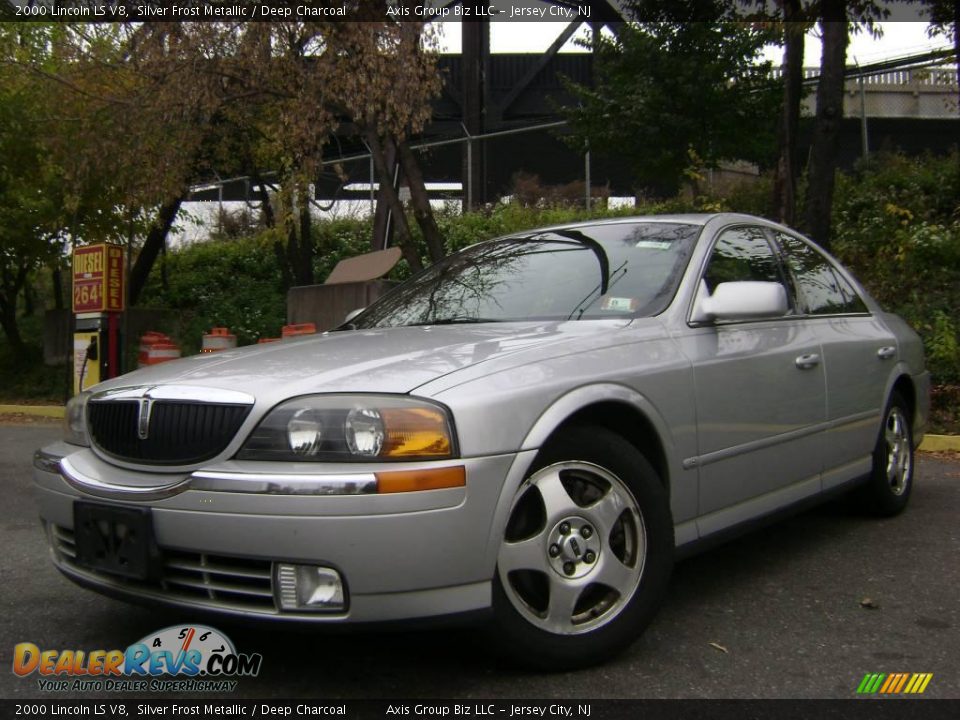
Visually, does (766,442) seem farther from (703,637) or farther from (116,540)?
(116,540)

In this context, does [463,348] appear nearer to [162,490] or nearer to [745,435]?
[162,490]

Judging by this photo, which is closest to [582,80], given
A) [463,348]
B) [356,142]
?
[356,142]

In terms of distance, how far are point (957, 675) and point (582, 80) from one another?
22410 mm

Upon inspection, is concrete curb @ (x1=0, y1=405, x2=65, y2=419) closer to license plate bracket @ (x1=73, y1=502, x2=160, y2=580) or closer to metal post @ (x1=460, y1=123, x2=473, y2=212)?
metal post @ (x1=460, y1=123, x2=473, y2=212)

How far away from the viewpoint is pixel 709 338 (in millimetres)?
3295

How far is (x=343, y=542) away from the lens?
2266 mm

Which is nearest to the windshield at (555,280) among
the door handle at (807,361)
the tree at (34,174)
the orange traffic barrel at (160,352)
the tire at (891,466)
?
the door handle at (807,361)

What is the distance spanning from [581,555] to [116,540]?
1.32 metres

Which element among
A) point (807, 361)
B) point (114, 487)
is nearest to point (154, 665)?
point (114, 487)

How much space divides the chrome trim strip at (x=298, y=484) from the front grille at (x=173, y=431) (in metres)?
0.15

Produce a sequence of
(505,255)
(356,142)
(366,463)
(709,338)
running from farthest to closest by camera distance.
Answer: (356,142), (505,255), (709,338), (366,463)

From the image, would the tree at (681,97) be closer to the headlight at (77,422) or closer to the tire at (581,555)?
the tire at (581,555)

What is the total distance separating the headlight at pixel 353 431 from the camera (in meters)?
2.34

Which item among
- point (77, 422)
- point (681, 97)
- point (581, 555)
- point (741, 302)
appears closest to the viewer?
point (581, 555)
